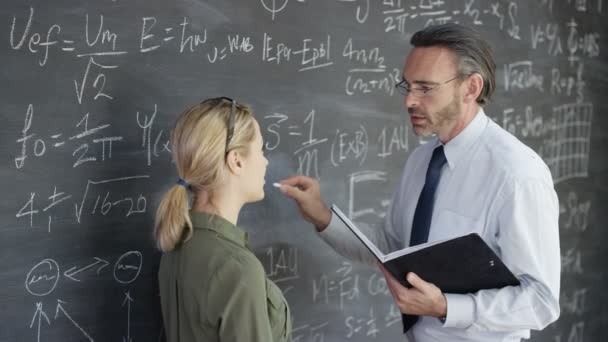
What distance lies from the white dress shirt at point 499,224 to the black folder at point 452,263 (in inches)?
1.5

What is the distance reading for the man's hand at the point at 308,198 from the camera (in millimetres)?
2346

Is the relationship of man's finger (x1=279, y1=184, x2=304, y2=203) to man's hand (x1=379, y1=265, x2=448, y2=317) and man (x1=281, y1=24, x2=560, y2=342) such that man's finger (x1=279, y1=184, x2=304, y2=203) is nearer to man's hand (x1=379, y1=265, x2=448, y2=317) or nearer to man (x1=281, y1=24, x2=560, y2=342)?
man (x1=281, y1=24, x2=560, y2=342)

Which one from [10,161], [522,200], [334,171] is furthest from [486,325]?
[10,161]

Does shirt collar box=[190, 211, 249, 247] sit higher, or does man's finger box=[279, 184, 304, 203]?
man's finger box=[279, 184, 304, 203]

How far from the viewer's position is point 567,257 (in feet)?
11.4

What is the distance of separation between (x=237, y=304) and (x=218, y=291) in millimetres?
56

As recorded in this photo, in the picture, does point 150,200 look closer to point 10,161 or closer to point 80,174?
point 80,174

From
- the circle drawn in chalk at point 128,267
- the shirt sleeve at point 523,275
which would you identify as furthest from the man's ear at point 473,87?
the circle drawn in chalk at point 128,267

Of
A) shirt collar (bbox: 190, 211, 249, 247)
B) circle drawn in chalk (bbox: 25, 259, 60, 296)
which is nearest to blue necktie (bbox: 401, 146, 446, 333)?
shirt collar (bbox: 190, 211, 249, 247)

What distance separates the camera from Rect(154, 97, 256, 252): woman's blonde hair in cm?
172

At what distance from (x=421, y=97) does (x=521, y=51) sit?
124cm

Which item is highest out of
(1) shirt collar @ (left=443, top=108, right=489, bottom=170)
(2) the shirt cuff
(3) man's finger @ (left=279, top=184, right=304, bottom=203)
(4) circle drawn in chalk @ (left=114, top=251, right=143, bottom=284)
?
(1) shirt collar @ (left=443, top=108, right=489, bottom=170)

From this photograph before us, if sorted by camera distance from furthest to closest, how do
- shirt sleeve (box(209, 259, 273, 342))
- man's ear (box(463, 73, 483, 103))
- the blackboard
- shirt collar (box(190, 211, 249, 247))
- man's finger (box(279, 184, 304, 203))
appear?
man's finger (box(279, 184, 304, 203)) → man's ear (box(463, 73, 483, 103)) → the blackboard → shirt collar (box(190, 211, 249, 247)) → shirt sleeve (box(209, 259, 273, 342))

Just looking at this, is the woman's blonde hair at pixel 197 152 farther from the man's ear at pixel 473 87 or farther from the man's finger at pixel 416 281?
the man's ear at pixel 473 87
